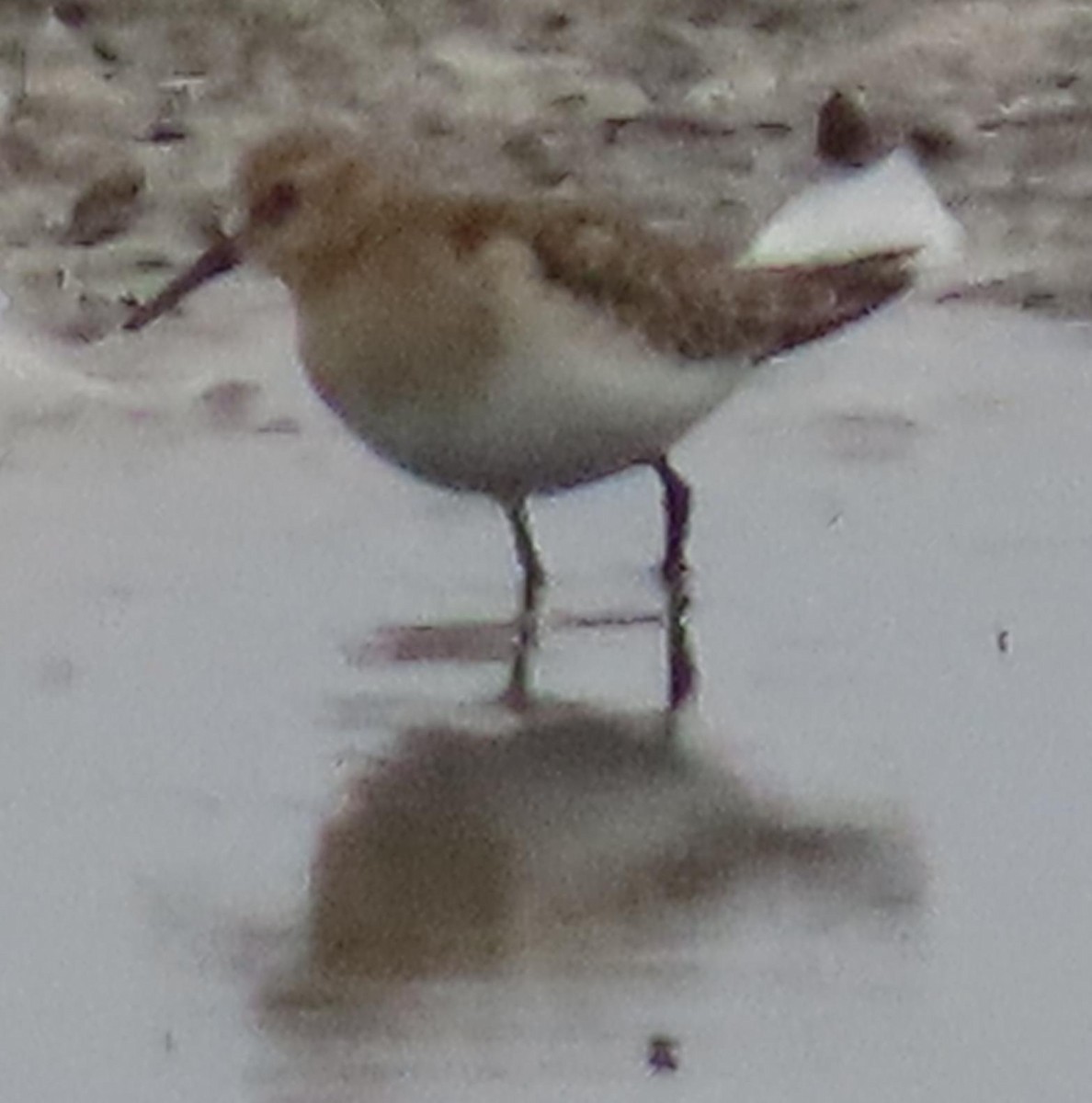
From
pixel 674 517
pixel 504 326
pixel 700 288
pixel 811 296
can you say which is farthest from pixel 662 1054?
pixel 811 296

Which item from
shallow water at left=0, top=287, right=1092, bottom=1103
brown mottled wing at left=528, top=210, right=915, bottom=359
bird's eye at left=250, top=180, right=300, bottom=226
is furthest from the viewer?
bird's eye at left=250, top=180, right=300, bottom=226

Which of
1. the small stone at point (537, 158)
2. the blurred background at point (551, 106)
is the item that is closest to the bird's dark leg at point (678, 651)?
the blurred background at point (551, 106)

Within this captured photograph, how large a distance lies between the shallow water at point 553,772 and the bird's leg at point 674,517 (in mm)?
40

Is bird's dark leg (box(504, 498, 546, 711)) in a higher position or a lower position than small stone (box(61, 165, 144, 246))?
higher

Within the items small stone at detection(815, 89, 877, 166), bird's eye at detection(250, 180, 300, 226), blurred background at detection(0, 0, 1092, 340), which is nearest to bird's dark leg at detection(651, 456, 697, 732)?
bird's eye at detection(250, 180, 300, 226)

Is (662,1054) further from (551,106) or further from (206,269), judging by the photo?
(551,106)

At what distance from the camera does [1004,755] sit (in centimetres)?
674

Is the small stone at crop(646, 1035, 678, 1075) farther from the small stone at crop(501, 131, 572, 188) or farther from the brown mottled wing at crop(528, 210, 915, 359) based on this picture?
the small stone at crop(501, 131, 572, 188)

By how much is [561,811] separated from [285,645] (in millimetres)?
855

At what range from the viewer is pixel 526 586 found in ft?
24.6

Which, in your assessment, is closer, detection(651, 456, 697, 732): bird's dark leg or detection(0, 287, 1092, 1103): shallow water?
detection(0, 287, 1092, 1103): shallow water

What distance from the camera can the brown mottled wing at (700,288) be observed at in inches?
292

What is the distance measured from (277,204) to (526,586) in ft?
2.50

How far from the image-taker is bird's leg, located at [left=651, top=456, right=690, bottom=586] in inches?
298
